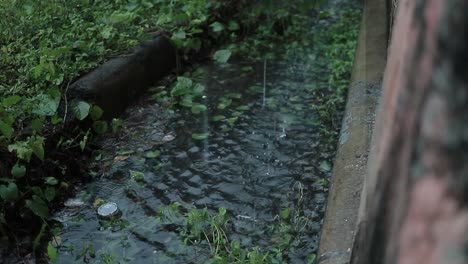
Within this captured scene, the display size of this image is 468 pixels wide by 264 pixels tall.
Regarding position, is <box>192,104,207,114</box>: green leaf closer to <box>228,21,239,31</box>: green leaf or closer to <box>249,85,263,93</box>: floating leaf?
<box>249,85,263,93</box>: floating leaf

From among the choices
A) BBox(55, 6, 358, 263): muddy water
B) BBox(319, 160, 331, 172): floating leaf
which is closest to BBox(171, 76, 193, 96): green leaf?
BBox(55, 6, 358, 263): muddy water

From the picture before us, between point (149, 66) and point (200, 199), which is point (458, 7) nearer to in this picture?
point (200, 199)

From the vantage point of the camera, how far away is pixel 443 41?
0.95 m

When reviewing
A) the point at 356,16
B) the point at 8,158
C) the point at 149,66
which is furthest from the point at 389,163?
the point at 356,16

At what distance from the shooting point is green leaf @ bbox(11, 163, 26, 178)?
3.06 meters

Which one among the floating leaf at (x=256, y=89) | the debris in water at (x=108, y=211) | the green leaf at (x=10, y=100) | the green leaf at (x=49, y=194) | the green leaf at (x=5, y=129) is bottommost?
the debris in water at (x=108, y=211)

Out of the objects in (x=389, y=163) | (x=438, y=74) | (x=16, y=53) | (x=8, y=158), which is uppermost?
(x=438, y=74)

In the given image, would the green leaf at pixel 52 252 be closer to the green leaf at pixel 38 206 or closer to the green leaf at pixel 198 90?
the green leaf at pixel 38 206

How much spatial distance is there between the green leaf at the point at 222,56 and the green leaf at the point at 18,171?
8.54ft

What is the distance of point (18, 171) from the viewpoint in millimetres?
3068

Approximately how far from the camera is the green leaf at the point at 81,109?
3650 mm

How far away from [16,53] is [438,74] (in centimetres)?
345

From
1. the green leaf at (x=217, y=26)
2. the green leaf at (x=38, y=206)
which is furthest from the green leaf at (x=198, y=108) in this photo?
the green leaf at (x=38, y=206)

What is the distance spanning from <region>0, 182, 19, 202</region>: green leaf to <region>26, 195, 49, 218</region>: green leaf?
0.09 m
